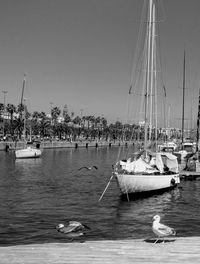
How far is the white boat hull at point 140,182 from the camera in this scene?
3456 cm

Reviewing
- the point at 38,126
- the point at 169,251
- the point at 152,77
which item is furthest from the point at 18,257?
the point at 38,126

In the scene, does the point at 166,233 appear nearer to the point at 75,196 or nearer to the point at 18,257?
the point at 18,257

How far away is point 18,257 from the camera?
11.9 meters

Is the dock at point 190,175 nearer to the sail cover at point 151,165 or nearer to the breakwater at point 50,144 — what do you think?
the sail cover at point 151,165

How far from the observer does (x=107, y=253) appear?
12227 millimetres

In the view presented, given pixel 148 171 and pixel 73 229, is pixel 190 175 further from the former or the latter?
pixel 73 229

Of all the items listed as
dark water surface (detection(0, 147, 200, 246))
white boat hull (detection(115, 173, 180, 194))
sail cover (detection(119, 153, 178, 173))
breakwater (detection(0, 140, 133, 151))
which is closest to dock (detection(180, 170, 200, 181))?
dark water surface (detection(0, 147, 200, 246))

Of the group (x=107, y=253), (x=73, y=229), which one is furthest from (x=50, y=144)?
(x=107, y=253)

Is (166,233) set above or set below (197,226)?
above

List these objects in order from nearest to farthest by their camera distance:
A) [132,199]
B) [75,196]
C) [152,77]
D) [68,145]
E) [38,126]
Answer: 1. [132,199]
2. [75,196]
3. [152,77]
4. [68,145]
5. [38,126]

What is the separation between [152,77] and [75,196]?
1592 centimetres

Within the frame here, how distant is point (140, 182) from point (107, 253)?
2345 cm

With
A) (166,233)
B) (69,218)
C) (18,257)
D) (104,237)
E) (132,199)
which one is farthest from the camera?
(132,199)

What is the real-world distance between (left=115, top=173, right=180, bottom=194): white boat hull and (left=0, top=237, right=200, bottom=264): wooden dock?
21062 millimetres
